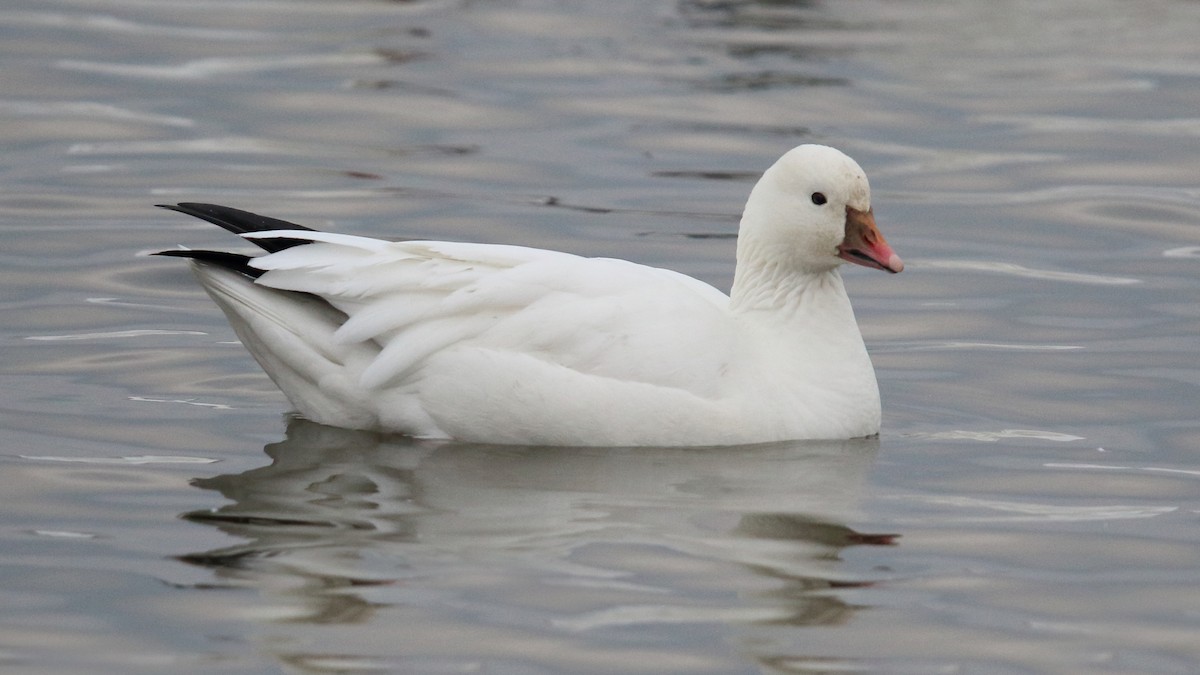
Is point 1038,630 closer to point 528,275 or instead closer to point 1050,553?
point 1050,553

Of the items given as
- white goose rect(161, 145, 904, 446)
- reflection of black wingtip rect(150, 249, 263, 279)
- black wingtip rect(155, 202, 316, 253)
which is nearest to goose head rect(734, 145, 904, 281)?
white goose rect(161, 145, 904, 446)

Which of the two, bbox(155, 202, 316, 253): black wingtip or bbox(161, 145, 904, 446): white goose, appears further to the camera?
bbox(155, 202, 316, 253): black wingtip

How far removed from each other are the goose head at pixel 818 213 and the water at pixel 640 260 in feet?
2.44

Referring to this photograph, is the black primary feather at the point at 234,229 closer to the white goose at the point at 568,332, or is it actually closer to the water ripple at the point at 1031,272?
the white goose at the point at 568,332

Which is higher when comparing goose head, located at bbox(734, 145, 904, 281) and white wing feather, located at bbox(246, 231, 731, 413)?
goose head, located at bbox(734, 145, 904, 281)

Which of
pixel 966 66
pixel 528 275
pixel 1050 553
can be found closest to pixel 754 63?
pixel 966 66

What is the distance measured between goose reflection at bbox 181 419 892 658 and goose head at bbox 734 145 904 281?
0.74 m

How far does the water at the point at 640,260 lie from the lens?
5.56 meters

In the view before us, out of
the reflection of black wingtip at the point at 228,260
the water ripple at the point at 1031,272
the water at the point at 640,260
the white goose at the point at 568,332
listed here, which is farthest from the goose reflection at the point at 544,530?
the water ripple at the point at 1031,272

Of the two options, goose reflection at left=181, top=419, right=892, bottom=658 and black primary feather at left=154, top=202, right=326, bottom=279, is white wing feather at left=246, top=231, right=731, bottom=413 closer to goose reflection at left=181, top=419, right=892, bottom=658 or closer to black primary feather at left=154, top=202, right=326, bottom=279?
black primary feather at left=154, top=202, right=326, bottom=279

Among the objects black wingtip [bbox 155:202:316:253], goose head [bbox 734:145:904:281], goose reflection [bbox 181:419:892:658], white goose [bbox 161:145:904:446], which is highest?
goose head [bbox 734:145:904:281]

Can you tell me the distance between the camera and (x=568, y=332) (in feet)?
23.3

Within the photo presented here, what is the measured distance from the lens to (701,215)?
11609 millimetres

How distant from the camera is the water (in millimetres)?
5562
